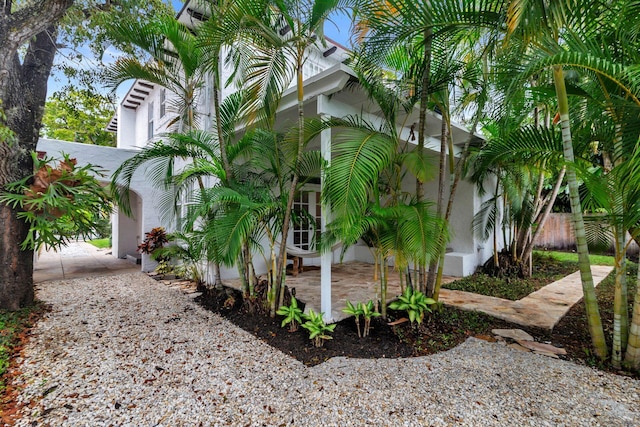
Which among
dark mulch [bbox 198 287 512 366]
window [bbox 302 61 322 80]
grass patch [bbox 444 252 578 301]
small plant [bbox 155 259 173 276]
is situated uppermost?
window [bbox 302 61 322 80]

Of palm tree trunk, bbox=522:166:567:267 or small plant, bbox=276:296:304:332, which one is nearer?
small plant, bbox=276:296:304:332

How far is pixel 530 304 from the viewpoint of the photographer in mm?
4418

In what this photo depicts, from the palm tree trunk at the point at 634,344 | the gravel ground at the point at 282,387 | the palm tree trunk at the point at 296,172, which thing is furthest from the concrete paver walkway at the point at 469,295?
the gravel ground at the point at 282,387

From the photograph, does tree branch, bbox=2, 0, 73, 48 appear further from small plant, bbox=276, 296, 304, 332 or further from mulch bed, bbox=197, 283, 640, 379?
small plant, bbox=276, 296, 304, 332

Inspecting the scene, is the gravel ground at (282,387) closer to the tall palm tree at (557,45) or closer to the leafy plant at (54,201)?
the tall palm tree at (557,45)

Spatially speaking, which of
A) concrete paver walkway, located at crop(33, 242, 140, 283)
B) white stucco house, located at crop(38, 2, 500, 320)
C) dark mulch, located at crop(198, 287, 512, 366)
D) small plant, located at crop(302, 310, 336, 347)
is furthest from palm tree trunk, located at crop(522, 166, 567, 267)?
concrete paver walkway, located at crop(33, 242, 140, 283)

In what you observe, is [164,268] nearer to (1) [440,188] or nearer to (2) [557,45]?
(1) [440,188]

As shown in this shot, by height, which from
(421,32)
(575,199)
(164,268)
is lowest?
(164,268)

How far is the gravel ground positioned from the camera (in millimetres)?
2053

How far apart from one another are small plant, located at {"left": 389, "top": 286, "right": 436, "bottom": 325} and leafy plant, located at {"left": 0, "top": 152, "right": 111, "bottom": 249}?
3970mm

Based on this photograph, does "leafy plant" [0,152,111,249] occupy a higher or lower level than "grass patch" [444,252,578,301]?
higher

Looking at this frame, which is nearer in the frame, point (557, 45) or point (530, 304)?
point (557, 45)

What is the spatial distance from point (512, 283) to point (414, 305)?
11.3 ft

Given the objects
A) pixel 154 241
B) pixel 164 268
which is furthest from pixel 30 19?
pixel 164 268
